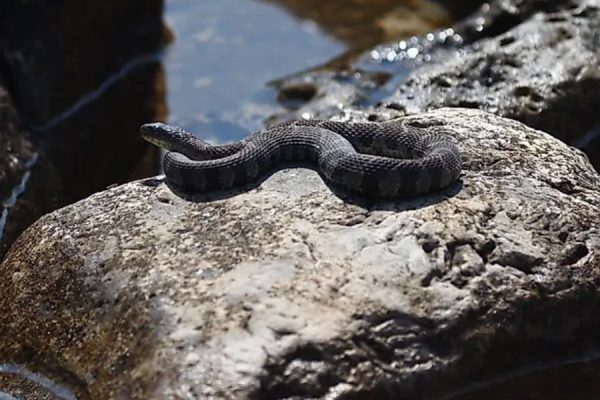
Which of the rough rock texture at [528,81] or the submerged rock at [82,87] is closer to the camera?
the rough rock texture at [528,81]

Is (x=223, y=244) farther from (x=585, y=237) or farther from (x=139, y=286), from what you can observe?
(x=585, y=237)

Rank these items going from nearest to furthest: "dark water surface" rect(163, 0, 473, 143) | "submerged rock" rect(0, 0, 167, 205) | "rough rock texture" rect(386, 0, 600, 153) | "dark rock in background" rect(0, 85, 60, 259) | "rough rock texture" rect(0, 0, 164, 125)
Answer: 1. "dark rock in background" rect(0, 85, 60, 259)
2. "rough rock texture" rect(386, 0, 600, 153)
3. "submerged rock" rect(0, 0, 167, 205)
4. "rough rock texture" rect(0, 0, 164, 125)
5. "dark water surface" rect(163, 0, 473, 143)

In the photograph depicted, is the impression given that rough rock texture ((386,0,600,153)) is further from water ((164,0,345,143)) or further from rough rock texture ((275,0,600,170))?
water ((164,0,345,143))

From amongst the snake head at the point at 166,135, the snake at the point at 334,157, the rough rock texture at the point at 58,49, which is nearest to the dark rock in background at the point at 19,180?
the rough rock texture at the point at 58,49

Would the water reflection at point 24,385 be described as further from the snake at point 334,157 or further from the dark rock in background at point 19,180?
the dark rock in background at point 19,180

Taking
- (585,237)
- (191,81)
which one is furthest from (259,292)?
(191,81)

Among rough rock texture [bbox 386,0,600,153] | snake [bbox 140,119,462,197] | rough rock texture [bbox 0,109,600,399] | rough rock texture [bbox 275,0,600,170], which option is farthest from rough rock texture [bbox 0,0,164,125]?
rough rock texture [bbox 0,109,600,399]

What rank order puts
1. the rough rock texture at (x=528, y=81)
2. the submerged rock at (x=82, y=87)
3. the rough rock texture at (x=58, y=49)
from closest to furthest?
the rough rock texture at (x=528, y=81) < the submerged rock at (x=82, y=87) < the rough rock texture at (x=58, y=49)
